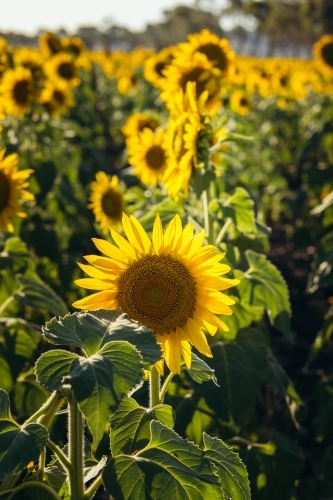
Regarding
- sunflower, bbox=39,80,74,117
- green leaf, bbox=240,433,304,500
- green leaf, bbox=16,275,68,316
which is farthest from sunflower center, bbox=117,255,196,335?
sunflower, bbox=39,80,74,117

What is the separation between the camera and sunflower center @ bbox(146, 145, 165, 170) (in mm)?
A: 3943

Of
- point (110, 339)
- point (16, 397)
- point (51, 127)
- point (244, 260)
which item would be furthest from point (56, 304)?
point (51, 127)

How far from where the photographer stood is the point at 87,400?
1.13 metres

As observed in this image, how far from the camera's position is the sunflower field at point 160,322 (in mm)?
1248

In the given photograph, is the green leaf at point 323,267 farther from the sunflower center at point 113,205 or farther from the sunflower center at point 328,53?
the sunflower center at point 328,53

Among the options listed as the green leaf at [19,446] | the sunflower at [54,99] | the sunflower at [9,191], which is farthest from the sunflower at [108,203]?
the green leaf at [19,446]

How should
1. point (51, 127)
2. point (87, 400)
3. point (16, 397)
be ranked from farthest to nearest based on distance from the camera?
point (51, 127) → point (16, 397) → point (87, 400)

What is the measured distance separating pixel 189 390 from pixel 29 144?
3.15 m

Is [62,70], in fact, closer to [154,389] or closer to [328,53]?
[328,53]

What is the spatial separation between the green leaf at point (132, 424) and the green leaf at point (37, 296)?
1.42 meters

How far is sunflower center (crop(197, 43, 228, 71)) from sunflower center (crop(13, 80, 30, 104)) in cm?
145

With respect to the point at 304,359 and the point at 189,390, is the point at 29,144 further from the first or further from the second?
the point at 189,390

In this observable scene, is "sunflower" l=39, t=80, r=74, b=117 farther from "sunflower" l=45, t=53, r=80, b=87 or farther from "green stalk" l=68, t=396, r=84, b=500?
"green stalk" l=68, t=396, r=84, b=500

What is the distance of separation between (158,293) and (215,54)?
10.3 feet
